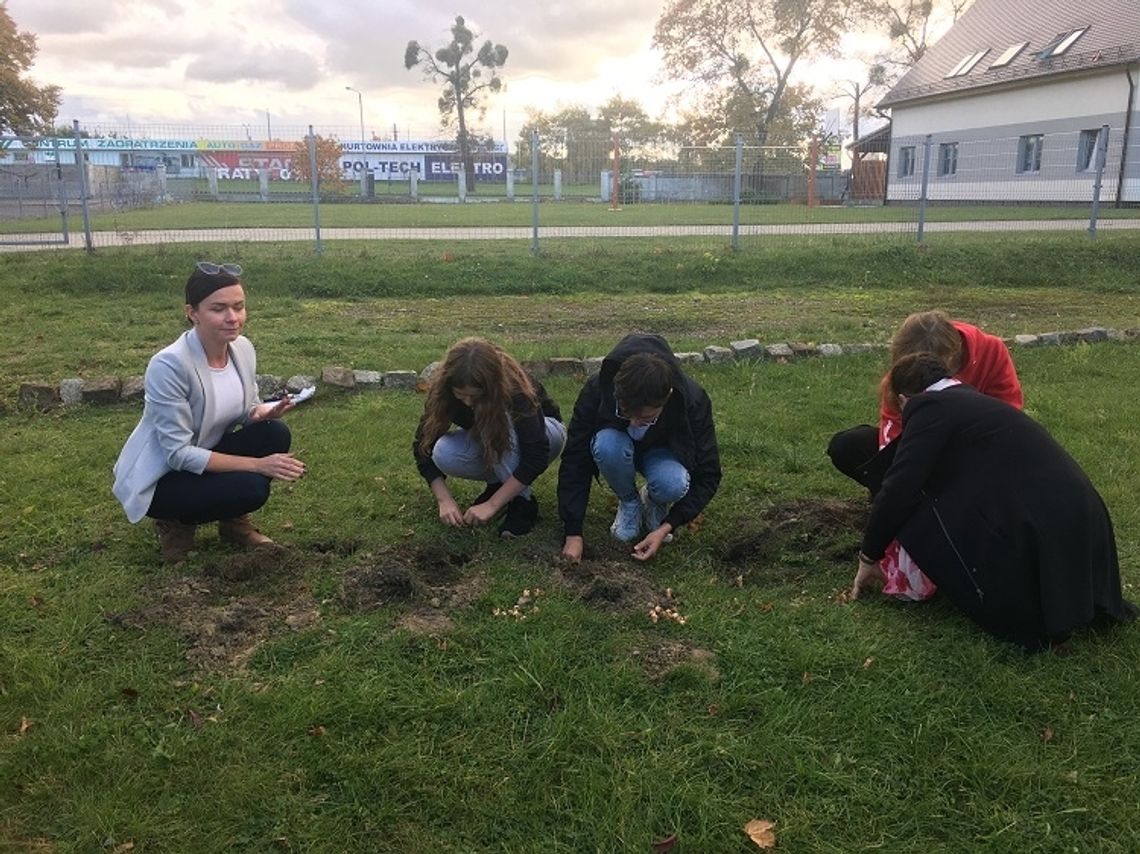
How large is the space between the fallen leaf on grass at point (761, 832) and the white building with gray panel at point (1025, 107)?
14.2m

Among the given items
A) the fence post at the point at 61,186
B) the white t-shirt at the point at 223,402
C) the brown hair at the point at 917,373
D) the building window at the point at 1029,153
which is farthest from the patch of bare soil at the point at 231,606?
the building window at the point at 1029,153

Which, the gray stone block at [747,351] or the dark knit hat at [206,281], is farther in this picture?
the gray stone block at [747,351]

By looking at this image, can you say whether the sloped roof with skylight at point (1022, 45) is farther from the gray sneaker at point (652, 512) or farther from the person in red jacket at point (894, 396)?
the gray sneaker at point (652, 512)

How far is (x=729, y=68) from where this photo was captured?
48.5 m

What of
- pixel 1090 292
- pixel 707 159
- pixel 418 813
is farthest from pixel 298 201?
pixel 418 813

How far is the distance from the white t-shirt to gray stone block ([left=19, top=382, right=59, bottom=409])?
121 inches

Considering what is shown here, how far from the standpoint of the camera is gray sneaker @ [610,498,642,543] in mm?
4191

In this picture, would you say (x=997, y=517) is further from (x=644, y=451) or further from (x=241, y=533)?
(x=241, y=533)

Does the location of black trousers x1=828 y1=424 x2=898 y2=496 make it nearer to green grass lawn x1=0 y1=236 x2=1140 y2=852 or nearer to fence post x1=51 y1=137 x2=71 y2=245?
green grass lawn x1=0 y1=236 x2=1140 y2=852

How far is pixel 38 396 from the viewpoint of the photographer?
6.23 m

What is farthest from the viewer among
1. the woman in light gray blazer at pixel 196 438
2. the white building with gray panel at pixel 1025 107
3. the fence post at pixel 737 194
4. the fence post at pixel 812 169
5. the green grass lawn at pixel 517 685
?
the white building with gray panel at pixel 1025 107

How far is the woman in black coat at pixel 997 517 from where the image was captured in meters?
2.94

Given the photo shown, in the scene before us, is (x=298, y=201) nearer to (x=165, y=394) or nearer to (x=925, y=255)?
(x=925, y=255)

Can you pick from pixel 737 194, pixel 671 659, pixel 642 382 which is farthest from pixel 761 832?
pixel 737 194
